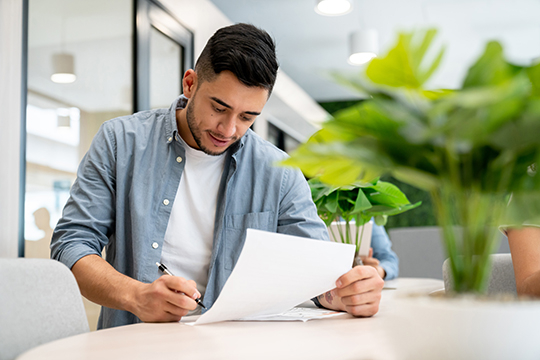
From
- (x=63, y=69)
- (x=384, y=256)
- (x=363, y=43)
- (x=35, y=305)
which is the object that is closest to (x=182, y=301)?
(x=35, y=305)

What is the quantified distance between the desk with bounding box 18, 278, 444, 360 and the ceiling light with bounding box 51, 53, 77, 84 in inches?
61.5

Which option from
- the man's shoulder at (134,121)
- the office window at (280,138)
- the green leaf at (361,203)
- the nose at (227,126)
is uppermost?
the office window at (280,138)

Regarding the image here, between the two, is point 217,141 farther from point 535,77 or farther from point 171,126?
point 535,77

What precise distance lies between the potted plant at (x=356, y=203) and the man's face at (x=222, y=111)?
30 centimetres

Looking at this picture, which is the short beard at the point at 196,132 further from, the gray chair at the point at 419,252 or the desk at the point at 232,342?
the gray chair at the point at 419,252

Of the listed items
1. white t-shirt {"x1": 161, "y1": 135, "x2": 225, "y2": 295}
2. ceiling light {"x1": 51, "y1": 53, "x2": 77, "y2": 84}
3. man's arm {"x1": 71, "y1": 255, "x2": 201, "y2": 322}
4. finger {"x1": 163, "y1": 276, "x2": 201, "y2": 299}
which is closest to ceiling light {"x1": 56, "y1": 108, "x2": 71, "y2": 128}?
ceiling light {"x1": 51, "y1": 53, "x2": 77, "y2": 84}

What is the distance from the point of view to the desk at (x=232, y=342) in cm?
60

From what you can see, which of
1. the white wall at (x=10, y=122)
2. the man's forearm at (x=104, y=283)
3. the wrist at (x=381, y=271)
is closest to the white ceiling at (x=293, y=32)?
the white wall at (x=10, y=122)

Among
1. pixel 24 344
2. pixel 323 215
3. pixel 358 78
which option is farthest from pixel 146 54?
pixel 358 78

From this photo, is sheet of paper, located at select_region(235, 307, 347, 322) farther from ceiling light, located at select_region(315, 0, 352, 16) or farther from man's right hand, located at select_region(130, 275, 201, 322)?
ceiling light, located at select_region(315, 0, 352, 16)

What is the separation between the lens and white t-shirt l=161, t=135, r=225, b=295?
1282mm

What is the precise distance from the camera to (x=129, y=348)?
644 millimetres

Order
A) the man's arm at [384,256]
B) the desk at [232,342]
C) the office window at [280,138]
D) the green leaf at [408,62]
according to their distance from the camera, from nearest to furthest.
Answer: the green leaf at [408,62] → the desk at [232,342] → the man's arm at [384,256] → the office window at [280,138]

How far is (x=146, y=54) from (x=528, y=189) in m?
2.54
